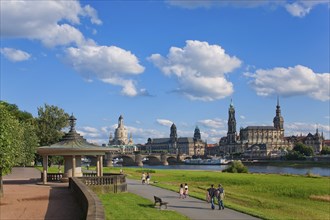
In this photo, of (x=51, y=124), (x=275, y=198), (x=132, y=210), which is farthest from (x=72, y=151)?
(x=51, y=124)

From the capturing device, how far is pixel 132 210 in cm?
2630

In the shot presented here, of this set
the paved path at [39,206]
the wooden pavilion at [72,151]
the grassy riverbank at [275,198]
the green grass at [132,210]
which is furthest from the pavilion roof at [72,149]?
the grassy riverbank at [275,198]

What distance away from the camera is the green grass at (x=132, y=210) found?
24281 mm

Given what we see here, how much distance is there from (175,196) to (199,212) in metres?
8.88

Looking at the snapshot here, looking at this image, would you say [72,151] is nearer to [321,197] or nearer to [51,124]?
[321,197]

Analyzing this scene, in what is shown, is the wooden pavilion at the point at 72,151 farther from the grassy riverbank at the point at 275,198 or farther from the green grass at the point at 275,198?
the grassy riverbank at the point at 275,198

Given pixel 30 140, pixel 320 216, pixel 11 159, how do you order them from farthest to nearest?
pixel 30 140
pixel 320 216
pixel 11 159

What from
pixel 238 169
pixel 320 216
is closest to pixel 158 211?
pixel 320 216

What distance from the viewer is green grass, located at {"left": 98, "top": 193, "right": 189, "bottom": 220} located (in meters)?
24.3

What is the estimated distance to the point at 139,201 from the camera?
31000 mm

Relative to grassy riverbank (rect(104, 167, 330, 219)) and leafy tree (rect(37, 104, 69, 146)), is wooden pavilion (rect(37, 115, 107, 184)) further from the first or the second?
leafy tree (rect(37, 104, 69, 146))

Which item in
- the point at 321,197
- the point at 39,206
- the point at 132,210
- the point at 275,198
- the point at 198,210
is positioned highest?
the point at 39,206

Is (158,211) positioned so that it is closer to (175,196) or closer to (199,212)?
(199,212)

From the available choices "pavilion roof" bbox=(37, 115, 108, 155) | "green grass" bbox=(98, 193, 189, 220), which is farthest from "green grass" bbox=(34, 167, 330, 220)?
"pavilion roof" bbox=(37, 115, 108, 155)
